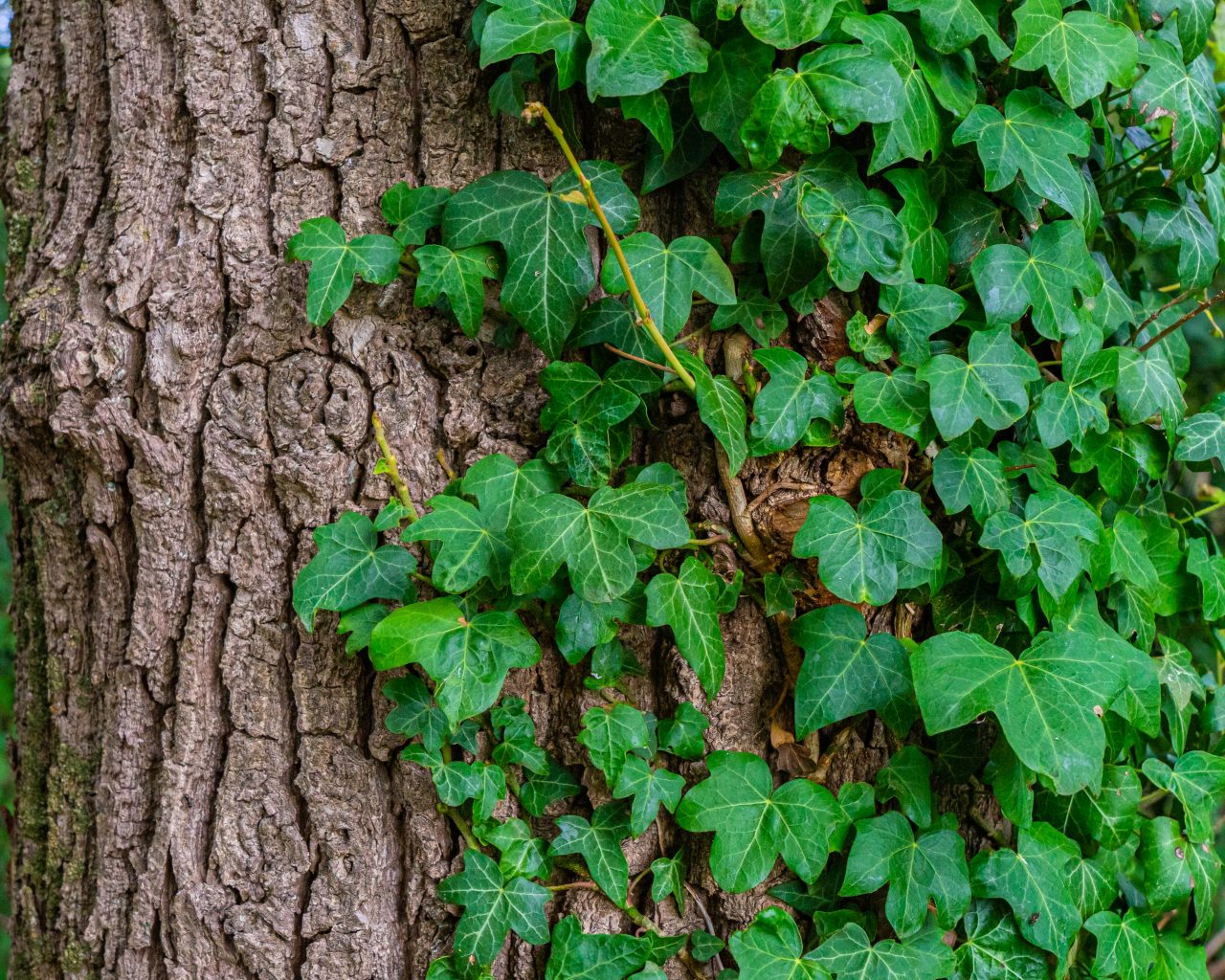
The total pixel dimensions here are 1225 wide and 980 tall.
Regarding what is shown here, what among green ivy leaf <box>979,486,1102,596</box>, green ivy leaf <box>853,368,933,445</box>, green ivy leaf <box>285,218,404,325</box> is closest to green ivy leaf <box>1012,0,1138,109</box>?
green ivy leaf <box>853,368,933,445</box>

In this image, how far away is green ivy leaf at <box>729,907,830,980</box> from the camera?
3.87 feet

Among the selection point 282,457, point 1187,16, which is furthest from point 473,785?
point 1187,16

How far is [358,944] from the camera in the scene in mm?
1226

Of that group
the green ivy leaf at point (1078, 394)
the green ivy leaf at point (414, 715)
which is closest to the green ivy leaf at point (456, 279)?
the green ivy leaf at point (414, 715)

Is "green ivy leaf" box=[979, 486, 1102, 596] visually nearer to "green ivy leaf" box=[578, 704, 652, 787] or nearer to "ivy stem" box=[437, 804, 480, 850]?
"green ivy leaf" box=[578, 704, 652, 787]

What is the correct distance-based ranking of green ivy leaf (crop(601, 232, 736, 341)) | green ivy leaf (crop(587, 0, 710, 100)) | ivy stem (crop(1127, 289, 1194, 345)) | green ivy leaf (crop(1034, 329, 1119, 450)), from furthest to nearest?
ivy stem (crop(1127, 289, 1194, 345)) < green ivy leaf (crop(1034, 329, 1119, 450)) < green ivy leaf (crop(601, 232, 736, 341)) < green ivy leaf (crop(587, 0, 710, 100))

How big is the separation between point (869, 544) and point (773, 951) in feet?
1.86

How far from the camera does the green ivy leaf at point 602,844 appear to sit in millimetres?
1206

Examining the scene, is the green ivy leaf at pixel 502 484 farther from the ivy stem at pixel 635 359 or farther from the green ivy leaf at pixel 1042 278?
the green ivy leaf at pixel 1042 278

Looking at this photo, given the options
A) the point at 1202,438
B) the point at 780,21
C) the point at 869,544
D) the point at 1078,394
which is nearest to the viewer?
the point at 780,21

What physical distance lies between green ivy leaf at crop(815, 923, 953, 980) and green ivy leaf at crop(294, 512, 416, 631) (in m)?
0.76

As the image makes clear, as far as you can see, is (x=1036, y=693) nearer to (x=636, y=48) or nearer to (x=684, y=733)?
(x=684, y=733)

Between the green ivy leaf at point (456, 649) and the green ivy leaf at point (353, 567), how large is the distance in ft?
0.23

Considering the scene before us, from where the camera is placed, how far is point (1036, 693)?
1.13 metres
